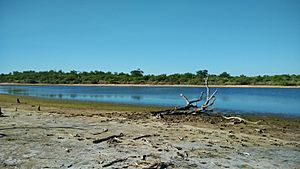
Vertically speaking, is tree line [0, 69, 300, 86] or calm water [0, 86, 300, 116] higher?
tree line [0, 69, 300, 86]

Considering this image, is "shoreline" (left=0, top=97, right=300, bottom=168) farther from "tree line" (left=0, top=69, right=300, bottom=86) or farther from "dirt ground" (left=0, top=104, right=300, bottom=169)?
"tree line" (left=0, top=69, right=300, bottom=86)

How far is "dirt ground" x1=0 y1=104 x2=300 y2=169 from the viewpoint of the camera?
7.64 metres

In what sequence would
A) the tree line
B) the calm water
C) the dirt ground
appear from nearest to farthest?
1. the dirt ground
2. the calm water
3. the tree line

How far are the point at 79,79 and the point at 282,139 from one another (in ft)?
359

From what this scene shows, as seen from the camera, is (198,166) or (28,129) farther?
(28,129)

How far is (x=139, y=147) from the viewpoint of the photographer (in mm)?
9375

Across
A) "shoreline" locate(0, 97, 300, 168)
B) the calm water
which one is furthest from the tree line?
"shoreline" locate(0, 97, 300, 168)

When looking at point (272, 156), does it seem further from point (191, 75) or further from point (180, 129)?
point (191, 75)

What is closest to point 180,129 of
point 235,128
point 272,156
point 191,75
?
point 235,128

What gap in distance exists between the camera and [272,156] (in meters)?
8.76

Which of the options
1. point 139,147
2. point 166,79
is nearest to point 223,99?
point 139,147

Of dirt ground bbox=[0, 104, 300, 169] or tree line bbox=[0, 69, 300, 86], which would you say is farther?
tree line bbox=[0, 69, 300, 86]

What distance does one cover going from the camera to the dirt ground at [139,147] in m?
7.64

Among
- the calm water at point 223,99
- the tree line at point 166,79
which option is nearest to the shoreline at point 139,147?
the calm water at point 223,99
